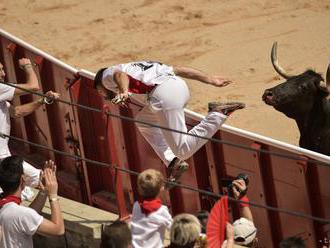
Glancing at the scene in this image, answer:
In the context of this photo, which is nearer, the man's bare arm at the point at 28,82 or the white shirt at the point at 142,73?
the white shirt at the point at 142,73

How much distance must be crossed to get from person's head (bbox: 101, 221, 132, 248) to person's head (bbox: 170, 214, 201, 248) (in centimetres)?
30

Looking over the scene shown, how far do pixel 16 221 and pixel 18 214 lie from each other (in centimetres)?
6

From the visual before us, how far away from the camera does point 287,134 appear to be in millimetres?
11578

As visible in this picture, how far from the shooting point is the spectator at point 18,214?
746 cm

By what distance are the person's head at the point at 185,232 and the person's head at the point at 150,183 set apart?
20.9 inches

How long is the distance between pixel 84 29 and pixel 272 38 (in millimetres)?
2870

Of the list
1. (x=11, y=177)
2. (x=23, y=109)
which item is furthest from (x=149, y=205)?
(x=23, y=109)

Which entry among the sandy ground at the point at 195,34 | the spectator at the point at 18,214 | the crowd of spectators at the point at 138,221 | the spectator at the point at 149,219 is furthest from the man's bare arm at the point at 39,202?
the sandy ground at the point at 195,34

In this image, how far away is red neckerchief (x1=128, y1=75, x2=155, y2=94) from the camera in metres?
8.45

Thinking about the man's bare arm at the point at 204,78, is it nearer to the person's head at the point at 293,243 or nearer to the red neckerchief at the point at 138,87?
the red neckerchief at the point at 138,87

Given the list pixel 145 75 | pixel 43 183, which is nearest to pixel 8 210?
pixel 43 183

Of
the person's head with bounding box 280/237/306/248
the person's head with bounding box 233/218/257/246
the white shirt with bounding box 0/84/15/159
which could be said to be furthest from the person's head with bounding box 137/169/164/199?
the white shirt with bounding box 0/84/15/159

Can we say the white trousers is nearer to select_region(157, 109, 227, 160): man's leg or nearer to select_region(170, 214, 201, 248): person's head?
select_region(157, 109, 227, 160): man's leg

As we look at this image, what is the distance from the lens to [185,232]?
648 centimetres
